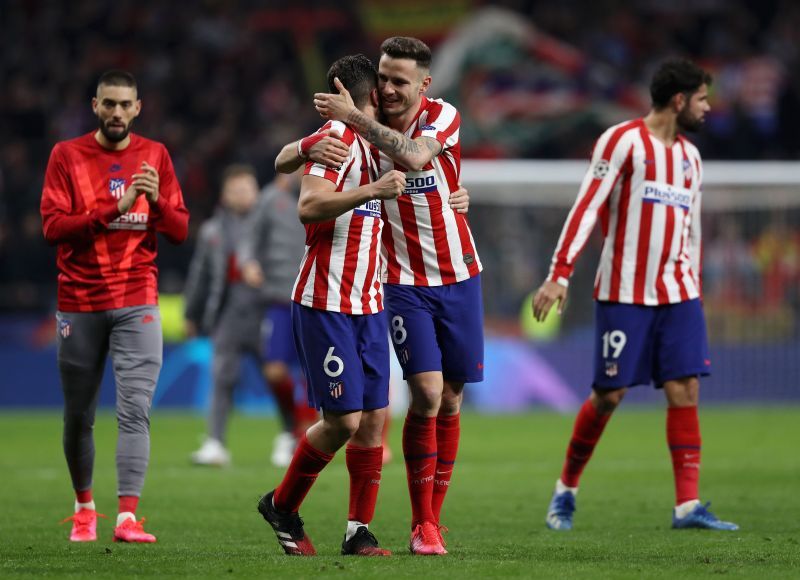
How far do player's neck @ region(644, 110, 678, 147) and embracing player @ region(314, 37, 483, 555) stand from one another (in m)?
1.68

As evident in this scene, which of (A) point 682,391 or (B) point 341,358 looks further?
(A) point 682,391

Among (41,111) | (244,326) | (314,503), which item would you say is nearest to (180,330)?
(244,326)

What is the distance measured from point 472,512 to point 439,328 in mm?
2054

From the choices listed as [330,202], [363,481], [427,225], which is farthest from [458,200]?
[363,481]

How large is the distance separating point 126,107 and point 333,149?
162cm

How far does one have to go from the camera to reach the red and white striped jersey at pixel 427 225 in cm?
640

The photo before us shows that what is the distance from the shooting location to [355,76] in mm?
6059

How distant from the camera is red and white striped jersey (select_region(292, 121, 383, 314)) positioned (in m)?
6.01

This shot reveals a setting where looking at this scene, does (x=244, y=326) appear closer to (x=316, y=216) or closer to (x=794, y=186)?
(x=316, y=216)

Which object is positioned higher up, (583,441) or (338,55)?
(338,55)

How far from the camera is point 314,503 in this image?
8.73 metres

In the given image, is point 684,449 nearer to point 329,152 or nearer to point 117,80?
point 329,152

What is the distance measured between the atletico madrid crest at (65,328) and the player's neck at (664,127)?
313 cm

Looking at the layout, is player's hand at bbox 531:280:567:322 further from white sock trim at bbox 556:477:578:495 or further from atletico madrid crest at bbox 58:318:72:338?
atletico madrid crest at bbox 58:318:72:338
